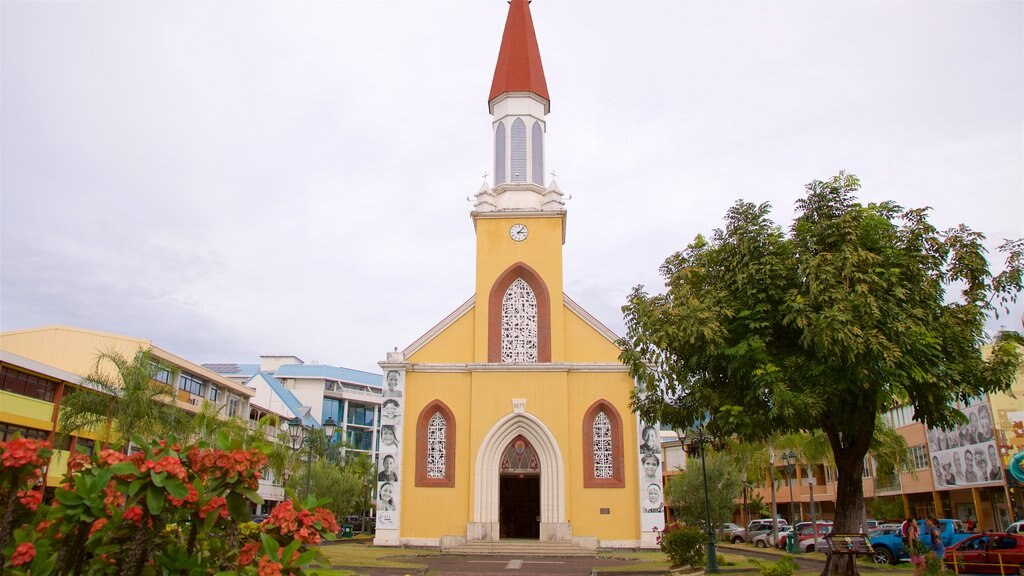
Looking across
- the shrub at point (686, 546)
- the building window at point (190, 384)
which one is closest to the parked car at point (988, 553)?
the shrub at point (686, 546)

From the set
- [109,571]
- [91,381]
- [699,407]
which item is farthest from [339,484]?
[109,571]

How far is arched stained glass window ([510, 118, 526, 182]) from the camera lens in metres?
30.5

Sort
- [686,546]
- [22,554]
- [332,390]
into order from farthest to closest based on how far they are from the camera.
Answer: [332,390]
[686,546]
[22,554]

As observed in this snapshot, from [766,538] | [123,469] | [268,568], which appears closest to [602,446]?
[766,538]

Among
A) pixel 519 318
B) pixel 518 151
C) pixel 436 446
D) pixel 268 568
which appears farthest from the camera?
pixel 518 151

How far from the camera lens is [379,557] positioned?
874 inches

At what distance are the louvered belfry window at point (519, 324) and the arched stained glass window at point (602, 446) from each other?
3392mm

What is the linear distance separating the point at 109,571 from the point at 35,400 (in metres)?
28.6

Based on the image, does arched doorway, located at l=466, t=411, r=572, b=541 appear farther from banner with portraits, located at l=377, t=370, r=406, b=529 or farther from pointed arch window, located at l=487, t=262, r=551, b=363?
banner with portraits, located at l=377, t=370, r=406, b=529

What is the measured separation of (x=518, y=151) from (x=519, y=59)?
4551 mm

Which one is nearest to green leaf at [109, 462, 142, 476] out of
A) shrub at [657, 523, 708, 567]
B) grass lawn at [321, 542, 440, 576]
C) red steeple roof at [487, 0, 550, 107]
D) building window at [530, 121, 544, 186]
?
grass lawn at [321, 542, 440, 576]

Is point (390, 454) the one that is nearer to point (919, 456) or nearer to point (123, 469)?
point (123, 469)

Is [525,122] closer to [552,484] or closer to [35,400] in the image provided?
[552,484]

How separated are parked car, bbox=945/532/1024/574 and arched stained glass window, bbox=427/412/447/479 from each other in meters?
16.2
